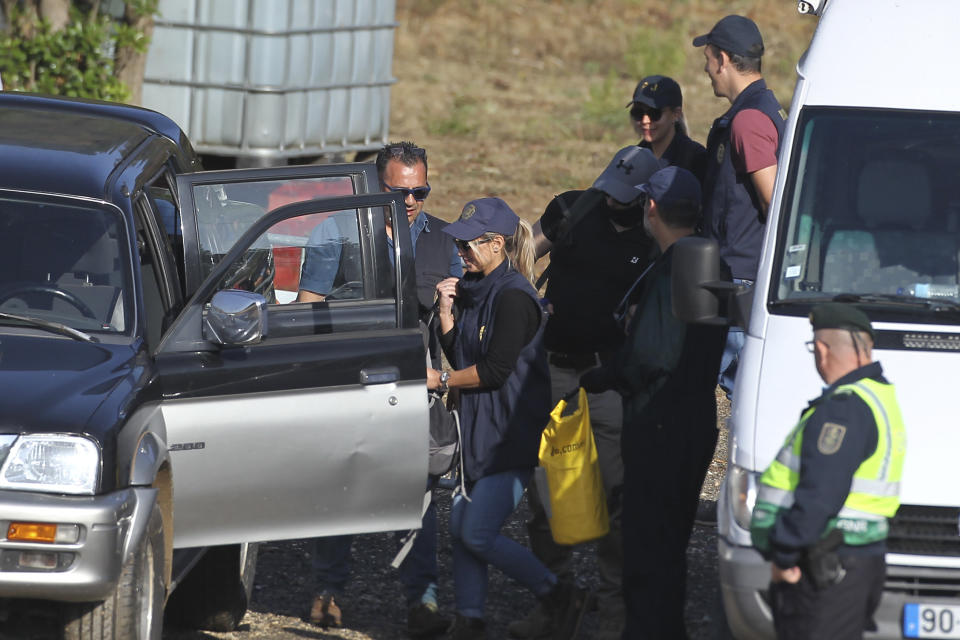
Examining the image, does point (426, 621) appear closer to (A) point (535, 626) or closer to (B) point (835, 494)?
(A) point (535, 626)

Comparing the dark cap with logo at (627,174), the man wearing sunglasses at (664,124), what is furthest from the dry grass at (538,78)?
the dark cap with logo at (627,174)

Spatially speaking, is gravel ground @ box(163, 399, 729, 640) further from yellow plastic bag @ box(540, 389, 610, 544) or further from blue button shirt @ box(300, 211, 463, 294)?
blue button shirt @ box(300, 211, 463, 294)

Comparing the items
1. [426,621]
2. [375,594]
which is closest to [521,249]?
[426,621]

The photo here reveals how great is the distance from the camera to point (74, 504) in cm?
451

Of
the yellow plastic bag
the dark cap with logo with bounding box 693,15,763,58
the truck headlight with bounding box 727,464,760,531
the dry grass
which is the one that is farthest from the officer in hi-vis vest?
the dry grass

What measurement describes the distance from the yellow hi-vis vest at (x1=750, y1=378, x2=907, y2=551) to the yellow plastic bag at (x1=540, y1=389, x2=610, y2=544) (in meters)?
1.67

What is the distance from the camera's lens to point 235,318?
5039 mm

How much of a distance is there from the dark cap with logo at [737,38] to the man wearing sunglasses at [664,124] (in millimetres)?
345

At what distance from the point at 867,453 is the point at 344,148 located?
37.8ft

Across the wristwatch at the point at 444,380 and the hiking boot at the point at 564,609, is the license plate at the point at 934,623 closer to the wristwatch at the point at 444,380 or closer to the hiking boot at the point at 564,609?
the hiking boot at the point at 564,609

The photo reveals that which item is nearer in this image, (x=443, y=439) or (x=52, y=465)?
(x=52, y=465)

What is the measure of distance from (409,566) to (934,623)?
238cm

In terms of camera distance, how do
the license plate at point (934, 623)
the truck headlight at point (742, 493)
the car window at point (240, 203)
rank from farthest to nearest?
the car window at point (240, 203) < the truck headlight at point (742, 493) < the license plate at point (934, 623)

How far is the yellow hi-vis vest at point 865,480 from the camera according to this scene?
4.05 m
